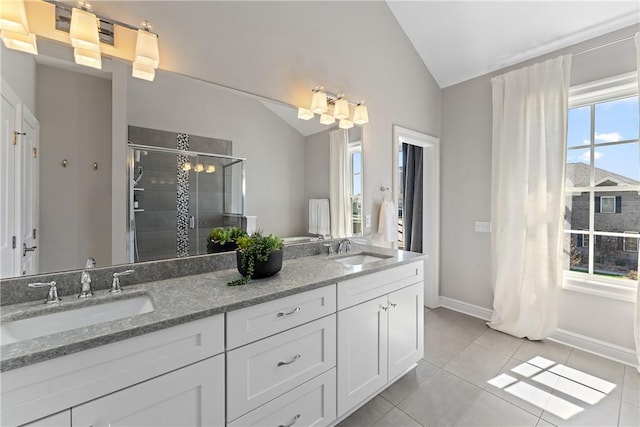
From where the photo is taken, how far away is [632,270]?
229cm

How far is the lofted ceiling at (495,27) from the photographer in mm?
2236

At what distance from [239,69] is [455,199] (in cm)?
276

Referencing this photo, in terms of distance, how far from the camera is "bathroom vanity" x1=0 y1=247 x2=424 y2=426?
81 centimetres

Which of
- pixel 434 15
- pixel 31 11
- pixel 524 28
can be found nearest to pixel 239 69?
pixel 31 11

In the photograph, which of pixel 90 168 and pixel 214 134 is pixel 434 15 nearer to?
pixel 214 134

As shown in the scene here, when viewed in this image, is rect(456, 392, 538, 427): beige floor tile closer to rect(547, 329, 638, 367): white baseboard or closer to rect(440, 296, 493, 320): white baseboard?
rect(547, 329, 638, 367): white baseboard

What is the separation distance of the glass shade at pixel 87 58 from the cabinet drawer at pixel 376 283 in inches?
65.1

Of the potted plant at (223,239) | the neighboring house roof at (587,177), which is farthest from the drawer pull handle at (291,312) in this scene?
the neighboring house roof at (587,177)

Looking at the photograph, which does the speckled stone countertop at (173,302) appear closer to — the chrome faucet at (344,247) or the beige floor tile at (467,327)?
the chrome faucet at (344,247)

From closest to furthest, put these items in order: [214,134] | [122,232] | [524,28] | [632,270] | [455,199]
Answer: [122,232] < [214,134] < [632,270] < [524,28] < [455,199]

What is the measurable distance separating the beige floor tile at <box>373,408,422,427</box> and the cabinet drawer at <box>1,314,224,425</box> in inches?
47.2

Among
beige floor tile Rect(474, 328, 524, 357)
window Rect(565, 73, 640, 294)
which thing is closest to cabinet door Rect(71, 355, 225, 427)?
beige floor tile Rect(474, 328, 524, 357)

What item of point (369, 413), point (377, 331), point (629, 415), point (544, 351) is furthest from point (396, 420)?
point (544, 351)

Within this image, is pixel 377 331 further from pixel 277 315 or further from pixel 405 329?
pixel 277 315
